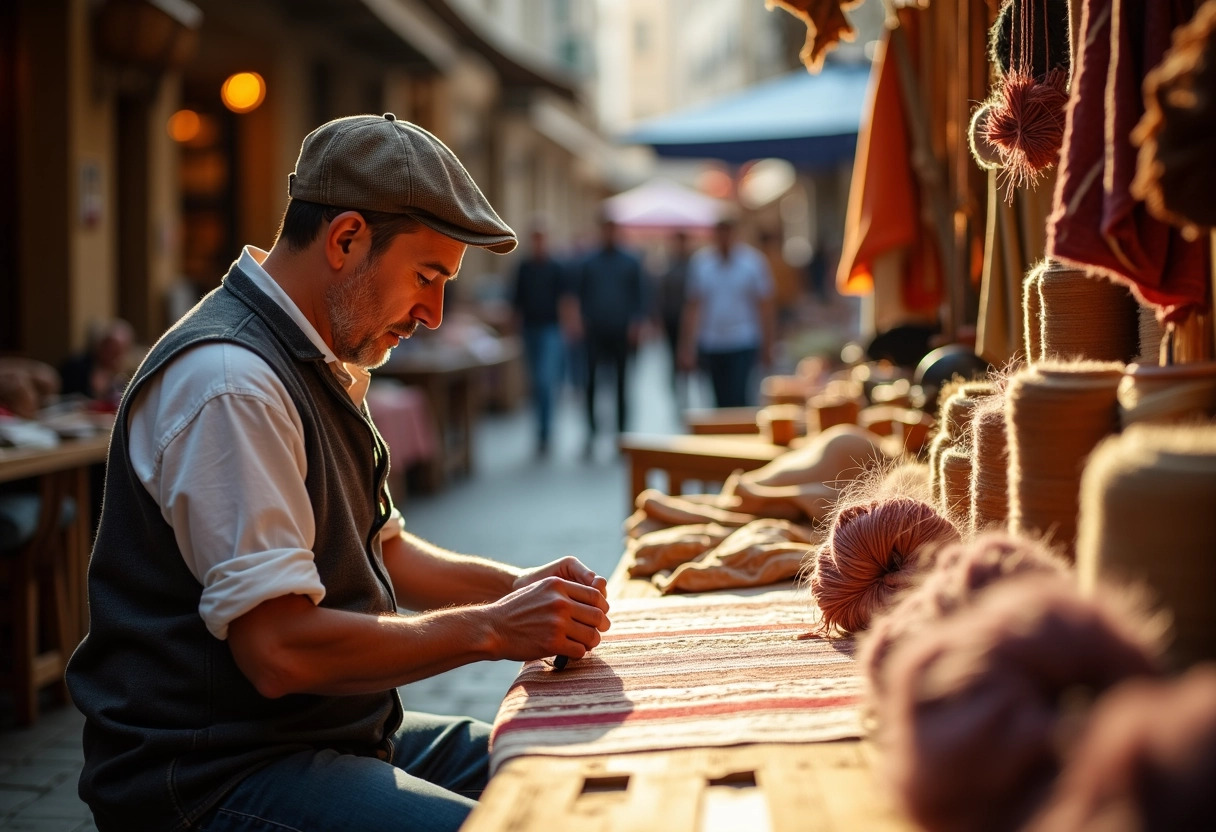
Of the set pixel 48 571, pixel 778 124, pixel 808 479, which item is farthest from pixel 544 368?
pixel 808 479

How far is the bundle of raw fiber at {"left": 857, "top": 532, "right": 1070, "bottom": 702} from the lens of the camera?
118 centimetres

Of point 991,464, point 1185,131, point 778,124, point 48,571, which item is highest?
point 778,124

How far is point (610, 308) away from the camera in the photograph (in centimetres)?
1090

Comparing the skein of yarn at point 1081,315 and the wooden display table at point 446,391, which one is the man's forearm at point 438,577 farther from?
the wooden display table at point 446,391

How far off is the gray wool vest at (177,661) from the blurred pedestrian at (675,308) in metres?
10.4

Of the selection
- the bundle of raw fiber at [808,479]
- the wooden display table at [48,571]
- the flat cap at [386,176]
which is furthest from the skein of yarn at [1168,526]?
the wooden display table at [48,571]

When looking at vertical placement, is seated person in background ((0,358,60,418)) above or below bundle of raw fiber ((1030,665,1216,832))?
above

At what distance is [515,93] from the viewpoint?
17734mm

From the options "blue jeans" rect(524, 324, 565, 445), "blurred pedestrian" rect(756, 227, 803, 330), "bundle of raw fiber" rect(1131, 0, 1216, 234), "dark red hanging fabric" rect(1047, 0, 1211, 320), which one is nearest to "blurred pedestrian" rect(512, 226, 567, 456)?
"blue jeans" rect(524, 324, 565, 445)

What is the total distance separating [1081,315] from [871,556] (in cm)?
46

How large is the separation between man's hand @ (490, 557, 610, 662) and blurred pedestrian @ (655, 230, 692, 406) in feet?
34.1

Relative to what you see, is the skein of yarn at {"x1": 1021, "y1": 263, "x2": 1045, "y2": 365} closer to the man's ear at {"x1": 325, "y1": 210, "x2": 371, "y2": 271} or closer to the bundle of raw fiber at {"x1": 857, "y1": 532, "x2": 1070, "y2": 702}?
the bundle of raw fiber at {"x1": 857, "y1": 532, "x2": 1070, "y2": 702}

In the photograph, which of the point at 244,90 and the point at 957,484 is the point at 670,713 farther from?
the point at 244,90

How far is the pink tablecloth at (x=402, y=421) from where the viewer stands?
7.89 m
